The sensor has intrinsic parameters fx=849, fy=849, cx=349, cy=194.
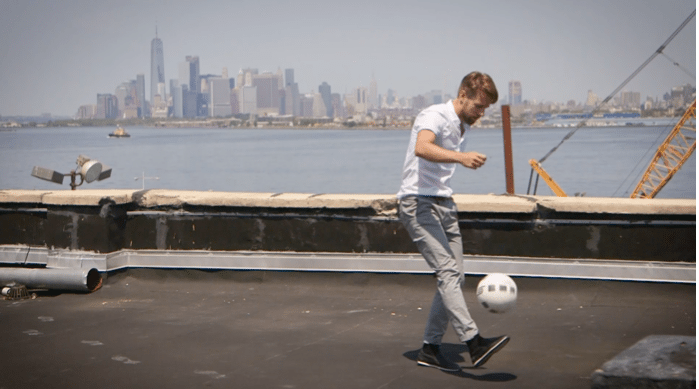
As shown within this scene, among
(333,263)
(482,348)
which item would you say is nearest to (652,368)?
(482,348)

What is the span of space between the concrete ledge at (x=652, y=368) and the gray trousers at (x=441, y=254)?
0.92 metres

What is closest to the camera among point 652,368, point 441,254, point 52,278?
point 652,368

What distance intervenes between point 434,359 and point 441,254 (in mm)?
634

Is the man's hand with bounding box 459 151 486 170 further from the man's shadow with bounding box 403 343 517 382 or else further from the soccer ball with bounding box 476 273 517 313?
the man's shadow with bounding box 403 343 517 382

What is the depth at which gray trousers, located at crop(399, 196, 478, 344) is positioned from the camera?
501cm

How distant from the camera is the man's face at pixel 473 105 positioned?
5074 millimetres

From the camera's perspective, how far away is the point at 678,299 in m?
6.68

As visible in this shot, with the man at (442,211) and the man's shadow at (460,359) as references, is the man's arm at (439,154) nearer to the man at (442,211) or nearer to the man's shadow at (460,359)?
the man at (442,211)

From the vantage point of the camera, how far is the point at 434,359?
16.7 feet

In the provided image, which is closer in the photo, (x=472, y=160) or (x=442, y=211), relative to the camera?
(x=472, y=160)

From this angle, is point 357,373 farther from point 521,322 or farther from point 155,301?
point 155,301

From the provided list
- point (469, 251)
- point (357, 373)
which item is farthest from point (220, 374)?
Answer: point (469, 251)

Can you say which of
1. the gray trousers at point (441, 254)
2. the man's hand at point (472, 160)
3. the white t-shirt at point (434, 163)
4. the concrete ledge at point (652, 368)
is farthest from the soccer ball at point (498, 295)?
the man's hand at point (472, 160)

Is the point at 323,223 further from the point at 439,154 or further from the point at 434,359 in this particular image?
the point at 439,154
